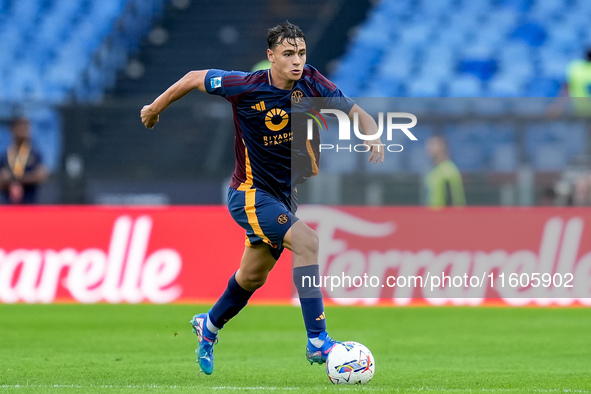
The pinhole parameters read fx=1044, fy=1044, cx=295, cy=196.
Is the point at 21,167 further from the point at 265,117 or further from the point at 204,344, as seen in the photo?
the point at 265,117

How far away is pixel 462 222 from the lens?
1266 centimetres

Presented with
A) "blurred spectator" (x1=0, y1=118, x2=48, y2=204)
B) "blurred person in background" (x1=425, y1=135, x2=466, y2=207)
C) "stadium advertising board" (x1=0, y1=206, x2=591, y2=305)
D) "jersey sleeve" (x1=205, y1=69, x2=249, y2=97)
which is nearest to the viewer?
"jersey sleeve" (x1=205, y1=69, x2=249, y2=97)

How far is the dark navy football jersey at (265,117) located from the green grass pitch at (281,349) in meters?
1.26

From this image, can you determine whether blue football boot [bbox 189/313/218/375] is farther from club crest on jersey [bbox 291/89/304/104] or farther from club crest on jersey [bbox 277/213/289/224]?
club crest on jersey [bbox 291/89/304/104]

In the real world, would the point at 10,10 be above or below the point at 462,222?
above

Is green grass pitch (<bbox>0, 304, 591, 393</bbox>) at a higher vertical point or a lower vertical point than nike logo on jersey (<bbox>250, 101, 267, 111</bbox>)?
lower

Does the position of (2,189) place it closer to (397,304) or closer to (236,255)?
(236,255)

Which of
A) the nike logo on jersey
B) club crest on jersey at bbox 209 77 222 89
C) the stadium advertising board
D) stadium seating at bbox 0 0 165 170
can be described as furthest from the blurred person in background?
stadium seating at bbox 0 0 165 170

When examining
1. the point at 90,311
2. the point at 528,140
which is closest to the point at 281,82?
the point at 90,311

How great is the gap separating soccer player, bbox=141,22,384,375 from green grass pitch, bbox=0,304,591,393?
21.4 inches

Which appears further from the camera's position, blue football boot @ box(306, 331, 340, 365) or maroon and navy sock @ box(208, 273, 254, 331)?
maroon and navy sock @ box(208, 273, 254, 331)

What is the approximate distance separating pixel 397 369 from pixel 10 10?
53.9ft

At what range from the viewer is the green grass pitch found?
243 inches

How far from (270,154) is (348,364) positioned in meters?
1.39
